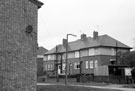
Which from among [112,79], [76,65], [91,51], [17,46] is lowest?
[112,79]

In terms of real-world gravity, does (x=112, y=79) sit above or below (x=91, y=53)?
below

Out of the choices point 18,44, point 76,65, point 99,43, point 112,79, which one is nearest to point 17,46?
point 18,44

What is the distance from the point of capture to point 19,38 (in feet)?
39.4

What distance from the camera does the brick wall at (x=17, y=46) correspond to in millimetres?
11281

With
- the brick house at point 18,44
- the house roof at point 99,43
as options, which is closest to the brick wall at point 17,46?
the brick house at point 18,44

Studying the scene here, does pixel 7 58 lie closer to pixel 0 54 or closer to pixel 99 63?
pixel 0 54

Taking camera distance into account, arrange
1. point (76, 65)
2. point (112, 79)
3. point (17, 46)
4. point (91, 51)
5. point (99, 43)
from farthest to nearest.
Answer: point (76, 65), point (91, 51), point (99, 43), point (112, 79), point (17, 46)

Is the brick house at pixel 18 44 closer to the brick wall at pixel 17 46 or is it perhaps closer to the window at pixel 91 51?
the brick wall at pixel 17 46

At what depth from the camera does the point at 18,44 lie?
12.0 m

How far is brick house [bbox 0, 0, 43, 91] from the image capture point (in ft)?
37.0

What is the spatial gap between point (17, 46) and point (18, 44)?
0.13m

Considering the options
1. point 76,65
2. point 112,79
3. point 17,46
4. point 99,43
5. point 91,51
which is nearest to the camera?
point 17,46

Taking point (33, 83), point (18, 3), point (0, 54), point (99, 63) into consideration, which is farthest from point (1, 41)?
point (99, 63)

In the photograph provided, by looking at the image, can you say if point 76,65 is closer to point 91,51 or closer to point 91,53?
point 91,53
